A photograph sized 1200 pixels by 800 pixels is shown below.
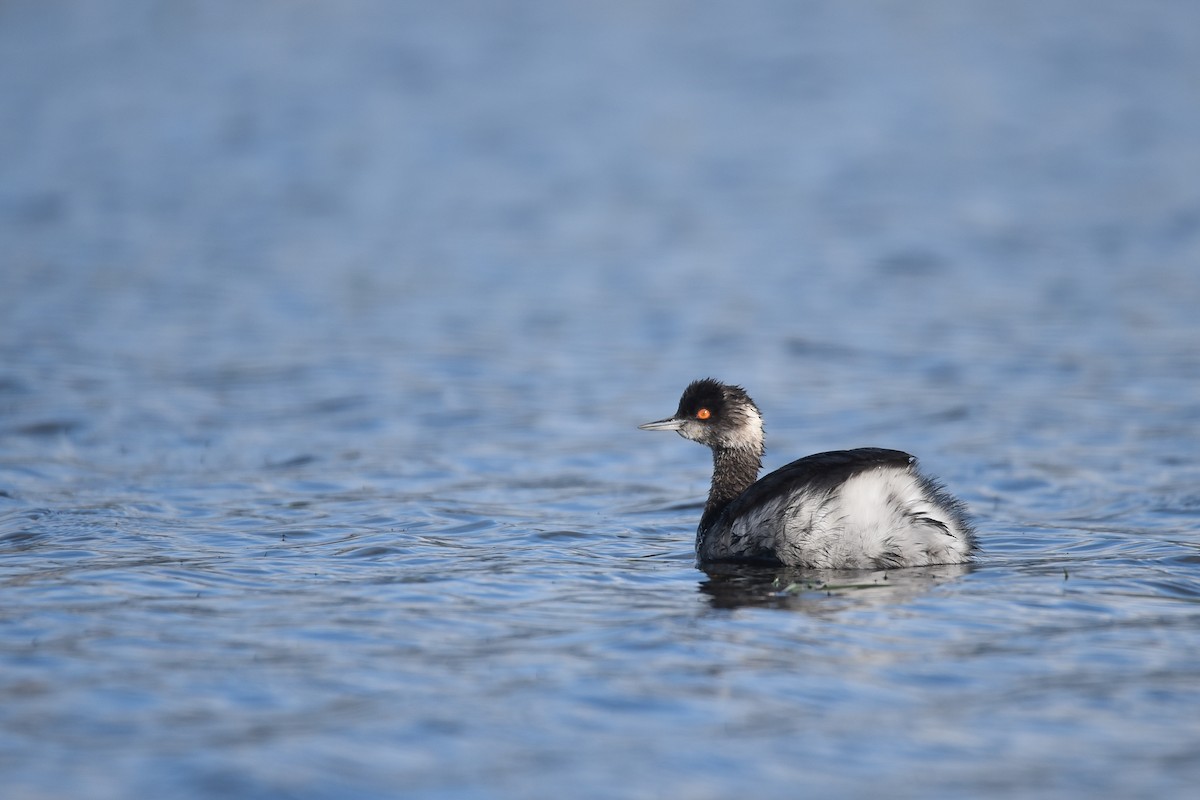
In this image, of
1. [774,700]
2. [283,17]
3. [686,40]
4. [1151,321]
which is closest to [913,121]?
[686,40]

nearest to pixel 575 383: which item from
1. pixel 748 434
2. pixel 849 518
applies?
pixel 748 434

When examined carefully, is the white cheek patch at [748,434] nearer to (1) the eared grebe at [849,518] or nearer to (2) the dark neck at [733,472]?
(2) the dark neck at [733,472]

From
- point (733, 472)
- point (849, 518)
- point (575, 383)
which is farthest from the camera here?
point (575, 383)

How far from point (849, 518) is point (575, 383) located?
6689mm

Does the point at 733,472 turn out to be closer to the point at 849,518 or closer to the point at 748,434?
the point at 748,434

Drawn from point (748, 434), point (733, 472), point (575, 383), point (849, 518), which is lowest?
point (849, 518)

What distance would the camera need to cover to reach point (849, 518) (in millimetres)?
8414

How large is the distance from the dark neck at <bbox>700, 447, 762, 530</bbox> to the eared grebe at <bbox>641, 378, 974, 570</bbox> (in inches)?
36.2

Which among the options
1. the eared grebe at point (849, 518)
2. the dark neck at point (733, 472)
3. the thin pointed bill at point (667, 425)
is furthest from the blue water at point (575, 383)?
the thin pointed bill at point (667, 425)

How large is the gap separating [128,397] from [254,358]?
1.90 metres

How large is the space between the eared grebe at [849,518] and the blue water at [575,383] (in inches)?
9.2

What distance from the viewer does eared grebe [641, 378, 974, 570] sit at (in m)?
8.42

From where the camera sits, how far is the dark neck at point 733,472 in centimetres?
984

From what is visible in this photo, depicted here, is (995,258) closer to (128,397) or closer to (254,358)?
(254,358)
